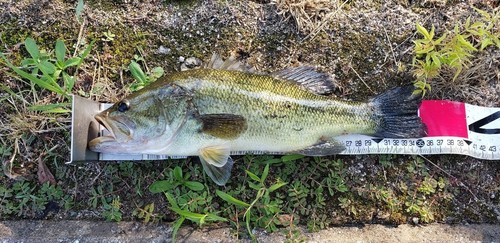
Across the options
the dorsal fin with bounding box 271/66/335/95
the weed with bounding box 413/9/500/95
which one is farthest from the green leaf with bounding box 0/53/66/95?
the weed with bounding box 413/9/500/95

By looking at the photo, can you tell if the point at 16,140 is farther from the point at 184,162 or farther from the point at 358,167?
the point at 358,167

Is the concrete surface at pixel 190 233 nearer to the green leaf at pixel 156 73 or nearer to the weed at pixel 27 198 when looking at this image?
the weed at pixel 27 198

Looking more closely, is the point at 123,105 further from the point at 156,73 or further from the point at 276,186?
the point at 276,186

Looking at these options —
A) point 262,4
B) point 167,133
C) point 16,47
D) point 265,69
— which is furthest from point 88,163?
point 262,4

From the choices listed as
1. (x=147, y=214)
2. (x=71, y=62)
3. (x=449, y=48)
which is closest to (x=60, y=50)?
(x=71, y=62)

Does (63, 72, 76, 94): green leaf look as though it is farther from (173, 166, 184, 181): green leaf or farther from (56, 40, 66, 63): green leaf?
(173, 166, 184, 181): green leaf
